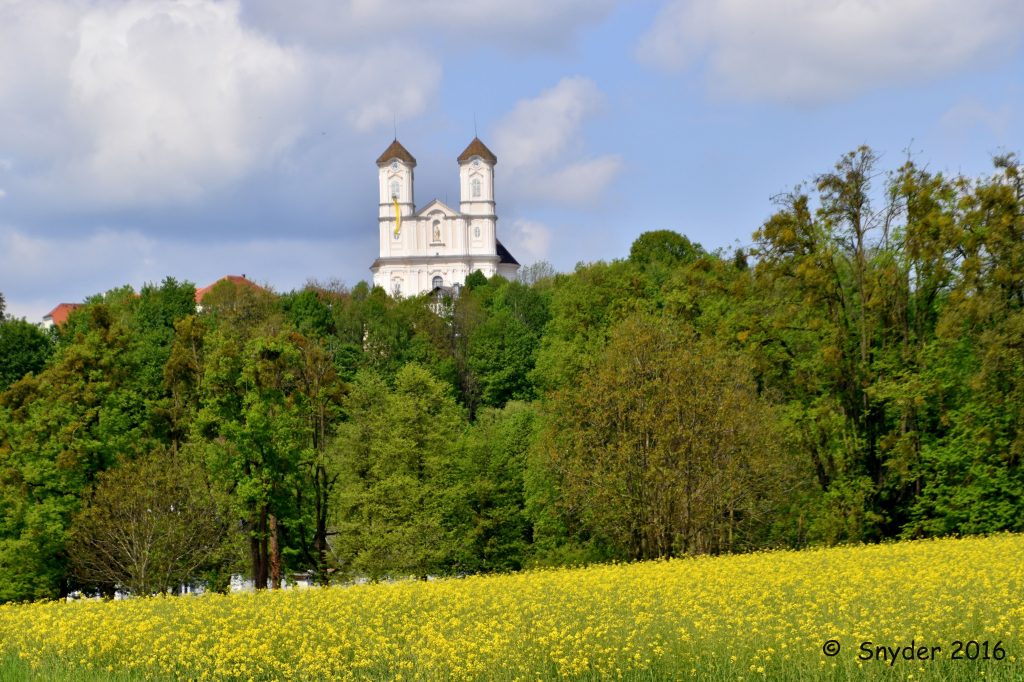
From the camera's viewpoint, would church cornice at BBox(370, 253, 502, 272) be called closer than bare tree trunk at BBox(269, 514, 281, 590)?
No

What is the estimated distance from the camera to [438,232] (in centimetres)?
18412

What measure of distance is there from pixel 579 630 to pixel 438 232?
168m

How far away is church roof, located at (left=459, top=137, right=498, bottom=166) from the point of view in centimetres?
18525

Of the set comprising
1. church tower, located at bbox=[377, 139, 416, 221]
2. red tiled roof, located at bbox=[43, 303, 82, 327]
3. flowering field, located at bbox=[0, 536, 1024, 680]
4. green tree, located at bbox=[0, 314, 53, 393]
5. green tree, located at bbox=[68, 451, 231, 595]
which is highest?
church tower, located at bbox=[377, 139, 416, 221]

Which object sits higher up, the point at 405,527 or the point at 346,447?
the point at 346,447

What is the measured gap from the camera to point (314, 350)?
201 feet

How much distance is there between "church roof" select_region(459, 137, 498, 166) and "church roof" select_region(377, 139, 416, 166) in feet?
25.8

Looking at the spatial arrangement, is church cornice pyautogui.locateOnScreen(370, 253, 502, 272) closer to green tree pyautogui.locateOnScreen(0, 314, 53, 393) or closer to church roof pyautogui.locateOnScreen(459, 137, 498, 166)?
church roof pyautogui.locateOnScreen(459, 137, 498, 166)

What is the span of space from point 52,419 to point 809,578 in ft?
110

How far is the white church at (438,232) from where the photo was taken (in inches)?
7210

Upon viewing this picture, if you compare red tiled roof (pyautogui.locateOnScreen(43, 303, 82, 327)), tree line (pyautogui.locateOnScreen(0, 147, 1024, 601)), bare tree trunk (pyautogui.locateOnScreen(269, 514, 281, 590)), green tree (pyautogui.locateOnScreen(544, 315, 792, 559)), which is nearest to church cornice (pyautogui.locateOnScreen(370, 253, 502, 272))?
red tiled roof (pyautogui.locateOnScreen(43, 303, 82, 327))

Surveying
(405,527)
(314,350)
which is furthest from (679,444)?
(314,350)

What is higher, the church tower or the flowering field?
the church tower

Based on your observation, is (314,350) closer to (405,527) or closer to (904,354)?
(405,527)
